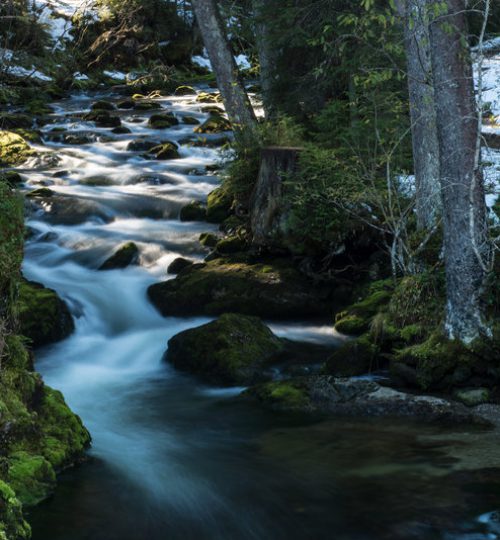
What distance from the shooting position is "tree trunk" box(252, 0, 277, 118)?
1570 centimetres

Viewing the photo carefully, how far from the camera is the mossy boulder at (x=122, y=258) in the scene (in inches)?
545

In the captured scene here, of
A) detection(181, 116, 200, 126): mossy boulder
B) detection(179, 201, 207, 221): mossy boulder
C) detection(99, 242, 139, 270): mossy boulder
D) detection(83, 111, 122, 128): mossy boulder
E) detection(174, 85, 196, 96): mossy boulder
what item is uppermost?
detection(174, 85, 196, 96): mossy boulder

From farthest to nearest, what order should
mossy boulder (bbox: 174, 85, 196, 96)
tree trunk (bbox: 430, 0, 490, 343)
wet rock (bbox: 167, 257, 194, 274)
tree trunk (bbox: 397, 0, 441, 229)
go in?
1. mossy boulder (bbox: 174, 85, 196, 96)
2. wet rock (bbox: 167, 257, 194, 274)
3. tree trunk (bbox: 397, 0, 441, 229)
4. tree trunk (bbox: 430, 0, 490, 343)

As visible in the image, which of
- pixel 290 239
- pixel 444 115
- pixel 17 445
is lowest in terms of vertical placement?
pixel 17 445

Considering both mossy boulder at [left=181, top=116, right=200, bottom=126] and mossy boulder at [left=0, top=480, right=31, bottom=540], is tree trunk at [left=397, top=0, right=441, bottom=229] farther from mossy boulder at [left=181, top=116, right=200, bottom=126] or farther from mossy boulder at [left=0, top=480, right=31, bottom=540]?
mossy boulder at [left=181, top=116, right=200, bottom=126]

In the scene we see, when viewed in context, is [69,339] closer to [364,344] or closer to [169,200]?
[364,344]

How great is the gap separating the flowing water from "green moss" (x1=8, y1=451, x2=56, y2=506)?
0.36ft

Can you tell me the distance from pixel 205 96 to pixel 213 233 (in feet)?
54.0

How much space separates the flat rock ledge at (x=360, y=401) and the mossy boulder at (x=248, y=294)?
10.3 feet

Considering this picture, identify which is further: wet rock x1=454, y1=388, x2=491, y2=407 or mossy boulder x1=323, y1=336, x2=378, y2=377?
mossy boulder x1=323, y1=336, x2=378, y2=377

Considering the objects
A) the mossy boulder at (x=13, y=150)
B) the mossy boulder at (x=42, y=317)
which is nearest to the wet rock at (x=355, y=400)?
the mossy boulder at (x=42, y=317)

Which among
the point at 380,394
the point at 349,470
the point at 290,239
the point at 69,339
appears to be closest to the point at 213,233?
the point at 290,239

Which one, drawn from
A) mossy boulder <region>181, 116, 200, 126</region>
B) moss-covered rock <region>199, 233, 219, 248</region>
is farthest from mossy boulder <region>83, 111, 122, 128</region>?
moss-covered rock <region>199, 233, 219, 248</region>

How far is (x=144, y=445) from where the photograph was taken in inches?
295
